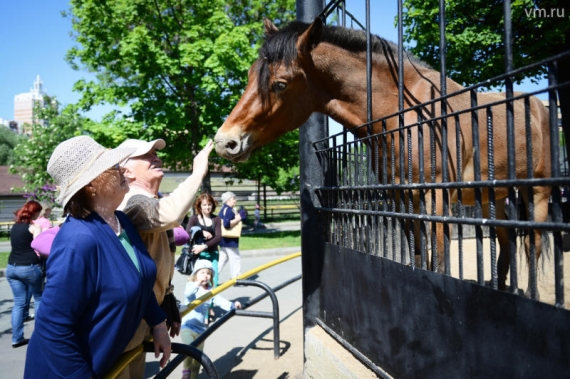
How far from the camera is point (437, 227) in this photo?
2488mm

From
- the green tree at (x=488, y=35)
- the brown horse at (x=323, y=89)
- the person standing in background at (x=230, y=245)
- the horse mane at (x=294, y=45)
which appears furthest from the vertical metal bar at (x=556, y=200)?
the person standing in background at (x=230, y=245)

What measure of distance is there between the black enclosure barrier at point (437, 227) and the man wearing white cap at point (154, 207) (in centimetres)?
108

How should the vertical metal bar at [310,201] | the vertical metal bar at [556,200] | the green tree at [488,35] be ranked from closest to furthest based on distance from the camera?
1. the vertical metal bar at [556,200]
2. the vertical metal bar at [310,201]
3. the green tree at [488,35]

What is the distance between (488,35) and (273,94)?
816cm

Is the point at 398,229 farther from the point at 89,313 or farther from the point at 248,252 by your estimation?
the point at 248,252

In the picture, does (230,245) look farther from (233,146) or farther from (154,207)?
(154,207)

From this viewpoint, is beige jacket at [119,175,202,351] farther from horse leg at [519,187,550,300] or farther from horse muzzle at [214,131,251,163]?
horse leg at [519,187,550,300]

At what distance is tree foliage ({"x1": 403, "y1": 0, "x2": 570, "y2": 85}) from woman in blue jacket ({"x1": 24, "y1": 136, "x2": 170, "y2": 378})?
8.30 meters

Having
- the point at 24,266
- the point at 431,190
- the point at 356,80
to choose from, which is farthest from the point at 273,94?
the point at 24,266

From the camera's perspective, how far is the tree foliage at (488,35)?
858cm

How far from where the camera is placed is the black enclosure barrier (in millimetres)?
1489

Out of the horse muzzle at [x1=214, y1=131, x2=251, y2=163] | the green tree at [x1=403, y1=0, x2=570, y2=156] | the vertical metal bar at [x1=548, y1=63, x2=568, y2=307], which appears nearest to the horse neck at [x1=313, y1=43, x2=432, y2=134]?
the horse muzzle at [x1=214, y1=131, x2=251, y2=163]

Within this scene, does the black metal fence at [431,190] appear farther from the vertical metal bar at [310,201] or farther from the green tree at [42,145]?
the green tree at [42,145]

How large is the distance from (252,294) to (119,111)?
37.8 ft
